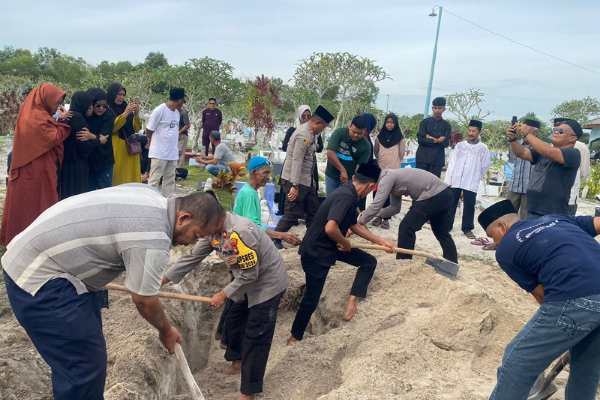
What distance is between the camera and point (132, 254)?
2.08 metres

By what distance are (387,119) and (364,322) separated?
149 inches

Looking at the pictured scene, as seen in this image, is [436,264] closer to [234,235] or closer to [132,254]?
[234,235]

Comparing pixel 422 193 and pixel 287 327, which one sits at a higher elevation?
pixel 422 193

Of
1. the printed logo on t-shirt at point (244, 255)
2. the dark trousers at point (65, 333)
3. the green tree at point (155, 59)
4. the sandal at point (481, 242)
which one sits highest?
the green tree at point (155, 59)

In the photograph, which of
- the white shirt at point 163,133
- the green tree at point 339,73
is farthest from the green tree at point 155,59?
the white shirt at point 163,133

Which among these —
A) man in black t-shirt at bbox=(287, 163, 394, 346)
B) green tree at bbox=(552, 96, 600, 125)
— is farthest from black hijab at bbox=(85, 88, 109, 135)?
Answer: green tree at bbox=(552, 96, 600, 125)

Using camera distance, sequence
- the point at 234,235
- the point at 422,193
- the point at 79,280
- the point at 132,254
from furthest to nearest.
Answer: the point at 422,193 → the point at 234,235 → the point at 79,280 → the point at 132,254

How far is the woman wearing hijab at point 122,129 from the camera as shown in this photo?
597 centimetres

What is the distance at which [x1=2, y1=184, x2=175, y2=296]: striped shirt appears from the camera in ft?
6.86

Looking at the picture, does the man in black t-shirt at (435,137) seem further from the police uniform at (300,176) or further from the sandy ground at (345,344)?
the sandy ground at (345,344)


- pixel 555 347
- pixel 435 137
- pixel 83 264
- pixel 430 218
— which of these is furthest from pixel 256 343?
pixel 435 137

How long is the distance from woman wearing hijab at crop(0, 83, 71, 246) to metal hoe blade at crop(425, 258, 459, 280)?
425 cm

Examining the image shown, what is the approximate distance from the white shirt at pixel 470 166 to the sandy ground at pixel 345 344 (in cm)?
254

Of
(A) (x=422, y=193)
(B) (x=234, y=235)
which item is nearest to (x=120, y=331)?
(B) (x=234, y=235)
